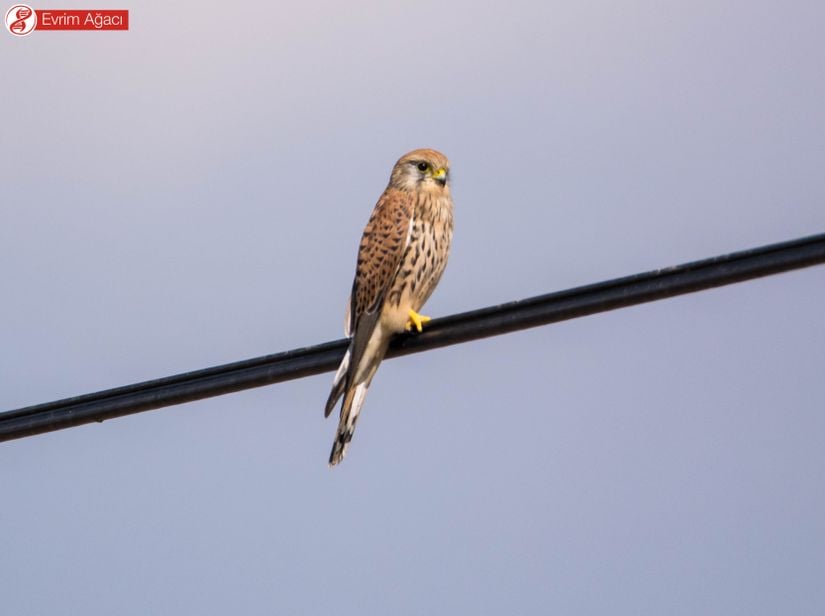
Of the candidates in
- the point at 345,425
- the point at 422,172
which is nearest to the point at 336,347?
the point at 345,425

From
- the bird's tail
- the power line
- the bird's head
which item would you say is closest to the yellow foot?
the bird's tail

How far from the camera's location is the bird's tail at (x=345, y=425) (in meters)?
6.92

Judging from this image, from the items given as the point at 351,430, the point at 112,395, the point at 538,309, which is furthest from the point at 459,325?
the point at 351,430

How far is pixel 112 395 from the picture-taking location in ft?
17.5

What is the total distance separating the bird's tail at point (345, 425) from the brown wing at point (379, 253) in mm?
334

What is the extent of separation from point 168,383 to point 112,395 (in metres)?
0.21

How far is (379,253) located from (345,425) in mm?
874

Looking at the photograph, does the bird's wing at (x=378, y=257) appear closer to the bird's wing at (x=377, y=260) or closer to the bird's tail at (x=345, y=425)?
the bird's wing at (x=377, y=260)

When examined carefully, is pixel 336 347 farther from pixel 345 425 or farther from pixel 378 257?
A: pixel 378 257

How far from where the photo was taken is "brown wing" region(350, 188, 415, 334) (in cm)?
713

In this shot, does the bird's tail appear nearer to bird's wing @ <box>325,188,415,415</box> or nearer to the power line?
bird's wing @ <box>325,188,415,415</box>

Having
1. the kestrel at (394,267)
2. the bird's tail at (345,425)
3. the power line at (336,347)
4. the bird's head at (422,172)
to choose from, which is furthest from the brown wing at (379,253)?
the power line at (336,347)

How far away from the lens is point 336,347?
5633 millimetres

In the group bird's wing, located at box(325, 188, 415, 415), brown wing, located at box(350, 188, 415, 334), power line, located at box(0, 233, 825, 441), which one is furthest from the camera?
brown wing, located at box(350, 188, 415, 334)
